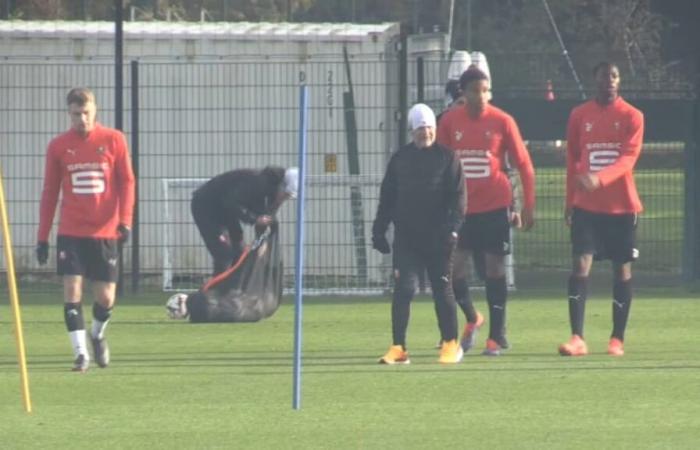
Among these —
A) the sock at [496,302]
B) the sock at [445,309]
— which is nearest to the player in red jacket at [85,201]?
the sock at [445,309]

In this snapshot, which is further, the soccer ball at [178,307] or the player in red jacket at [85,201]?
the soccer ball at [178,307]

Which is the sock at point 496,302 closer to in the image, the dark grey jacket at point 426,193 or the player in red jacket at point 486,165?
the player in red jacket at point 486,165

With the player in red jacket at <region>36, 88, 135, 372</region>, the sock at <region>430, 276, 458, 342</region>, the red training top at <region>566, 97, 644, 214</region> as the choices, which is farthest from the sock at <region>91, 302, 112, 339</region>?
the red training top at <region>566, 97, 644, 214</region>

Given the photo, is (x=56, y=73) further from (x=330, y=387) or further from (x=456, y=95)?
(x=330, y=387)

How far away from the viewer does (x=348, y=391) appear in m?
10.8

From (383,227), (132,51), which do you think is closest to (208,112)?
(132,51)

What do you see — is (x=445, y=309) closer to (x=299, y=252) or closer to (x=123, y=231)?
(x=123, y=231)

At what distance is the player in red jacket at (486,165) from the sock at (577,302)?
1.74 ft

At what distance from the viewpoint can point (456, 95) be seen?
48.5 ft

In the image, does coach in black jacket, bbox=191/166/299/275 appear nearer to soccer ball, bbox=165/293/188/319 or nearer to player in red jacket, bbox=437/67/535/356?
soccer ball, bbox=165/293/188/319

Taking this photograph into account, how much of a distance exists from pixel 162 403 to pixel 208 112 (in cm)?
859

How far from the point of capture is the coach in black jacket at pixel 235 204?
1541 centimetres

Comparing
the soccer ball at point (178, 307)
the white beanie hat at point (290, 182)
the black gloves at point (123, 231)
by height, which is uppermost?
the white beanie hat at point (290, 182)

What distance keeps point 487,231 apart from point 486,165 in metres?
0.46
